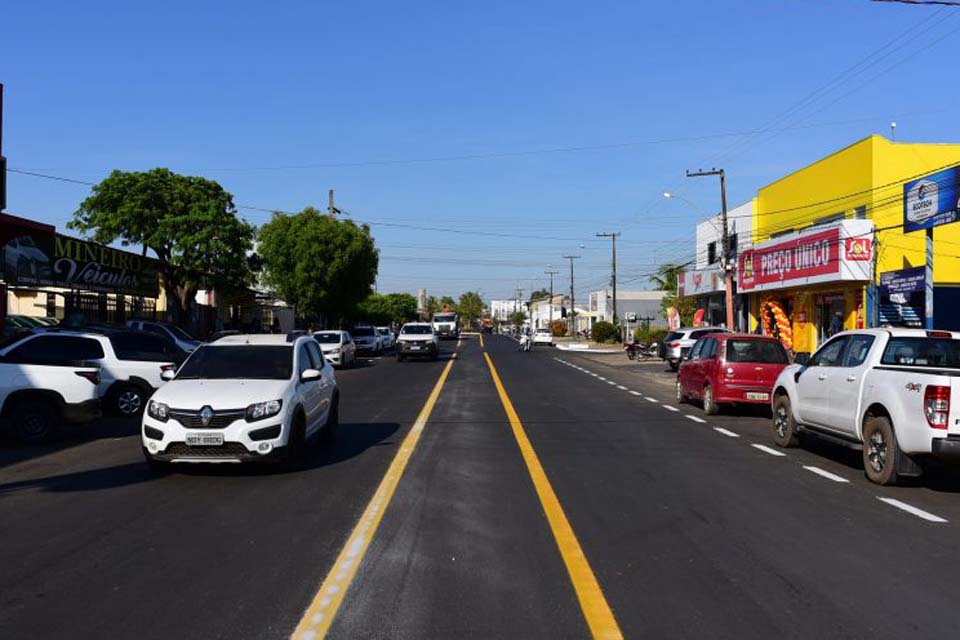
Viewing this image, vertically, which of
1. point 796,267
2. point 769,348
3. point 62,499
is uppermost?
point 796,267

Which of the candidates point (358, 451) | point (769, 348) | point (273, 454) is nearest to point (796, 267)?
point (769, 348)

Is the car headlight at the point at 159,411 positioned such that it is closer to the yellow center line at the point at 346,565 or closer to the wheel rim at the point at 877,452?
the yellow center line at the point at 346,565

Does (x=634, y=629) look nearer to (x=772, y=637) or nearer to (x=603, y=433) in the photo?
(x=772, y=637)

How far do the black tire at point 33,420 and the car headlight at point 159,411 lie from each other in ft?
14.5

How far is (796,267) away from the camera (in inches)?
1379

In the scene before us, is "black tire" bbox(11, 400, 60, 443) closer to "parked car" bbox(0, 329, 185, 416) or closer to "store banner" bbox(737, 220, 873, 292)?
"parked car" bbox(0, 329, 185, 416)

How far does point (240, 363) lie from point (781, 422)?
802 centimetres

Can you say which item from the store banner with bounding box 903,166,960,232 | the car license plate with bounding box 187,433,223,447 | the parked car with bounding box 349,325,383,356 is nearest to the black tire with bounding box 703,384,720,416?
the store banner with bounding box 903,166,960,232

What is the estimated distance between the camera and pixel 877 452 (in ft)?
32.9

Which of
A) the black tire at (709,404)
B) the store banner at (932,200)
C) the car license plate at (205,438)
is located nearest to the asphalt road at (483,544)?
the car license plate at (205,438)

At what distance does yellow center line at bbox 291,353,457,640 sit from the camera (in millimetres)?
5129

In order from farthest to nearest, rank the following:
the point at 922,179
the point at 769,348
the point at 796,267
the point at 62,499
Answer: the point at 796,267 < the point at 922,179 < the point at 769,348 < the point at 62,499

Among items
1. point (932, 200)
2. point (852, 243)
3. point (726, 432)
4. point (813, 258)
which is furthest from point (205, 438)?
point (813, 258)

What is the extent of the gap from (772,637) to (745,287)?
3939cm
